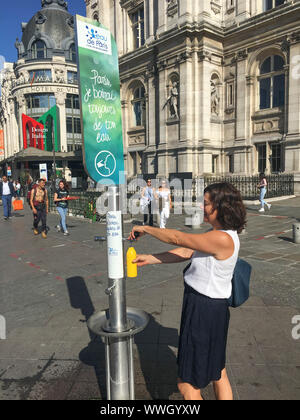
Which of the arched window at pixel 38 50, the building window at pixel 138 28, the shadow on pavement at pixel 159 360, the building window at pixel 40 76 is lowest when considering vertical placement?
the shadow on pavement at pixel 159 360

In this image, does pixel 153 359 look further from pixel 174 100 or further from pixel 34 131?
pixel 34 131

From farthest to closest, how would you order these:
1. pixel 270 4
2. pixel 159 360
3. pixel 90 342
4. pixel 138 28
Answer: pixel 138 28, pixel 270 4, pixel 90 342, pixel 159 360

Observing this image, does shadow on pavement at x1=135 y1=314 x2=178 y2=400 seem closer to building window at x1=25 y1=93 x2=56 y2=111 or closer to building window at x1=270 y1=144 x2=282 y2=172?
building window at x1=270 y1=144 x2=282 y2=172

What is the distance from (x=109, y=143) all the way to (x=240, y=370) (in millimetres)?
2531

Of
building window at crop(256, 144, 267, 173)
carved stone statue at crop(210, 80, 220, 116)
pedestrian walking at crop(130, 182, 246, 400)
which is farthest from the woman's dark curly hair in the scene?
carved stone statue at crop(210, 80, 220, 116)

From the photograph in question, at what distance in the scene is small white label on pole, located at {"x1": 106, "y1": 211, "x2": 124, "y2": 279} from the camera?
2479 mm

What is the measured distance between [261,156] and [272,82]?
523cm

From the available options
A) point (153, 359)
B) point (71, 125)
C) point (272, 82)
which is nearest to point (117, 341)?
point (153, 359)

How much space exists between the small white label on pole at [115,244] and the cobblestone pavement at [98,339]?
1.24 metres

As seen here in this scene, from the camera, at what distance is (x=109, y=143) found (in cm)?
254

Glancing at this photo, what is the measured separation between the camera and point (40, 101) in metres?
50.3

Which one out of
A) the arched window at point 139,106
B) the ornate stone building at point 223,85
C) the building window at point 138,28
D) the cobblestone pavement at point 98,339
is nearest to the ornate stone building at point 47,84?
the arched window at point 139,106

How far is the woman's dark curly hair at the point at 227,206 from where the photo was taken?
2227 mm

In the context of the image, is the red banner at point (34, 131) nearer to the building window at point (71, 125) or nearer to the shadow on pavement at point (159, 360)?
the building window at point (71, 125)
